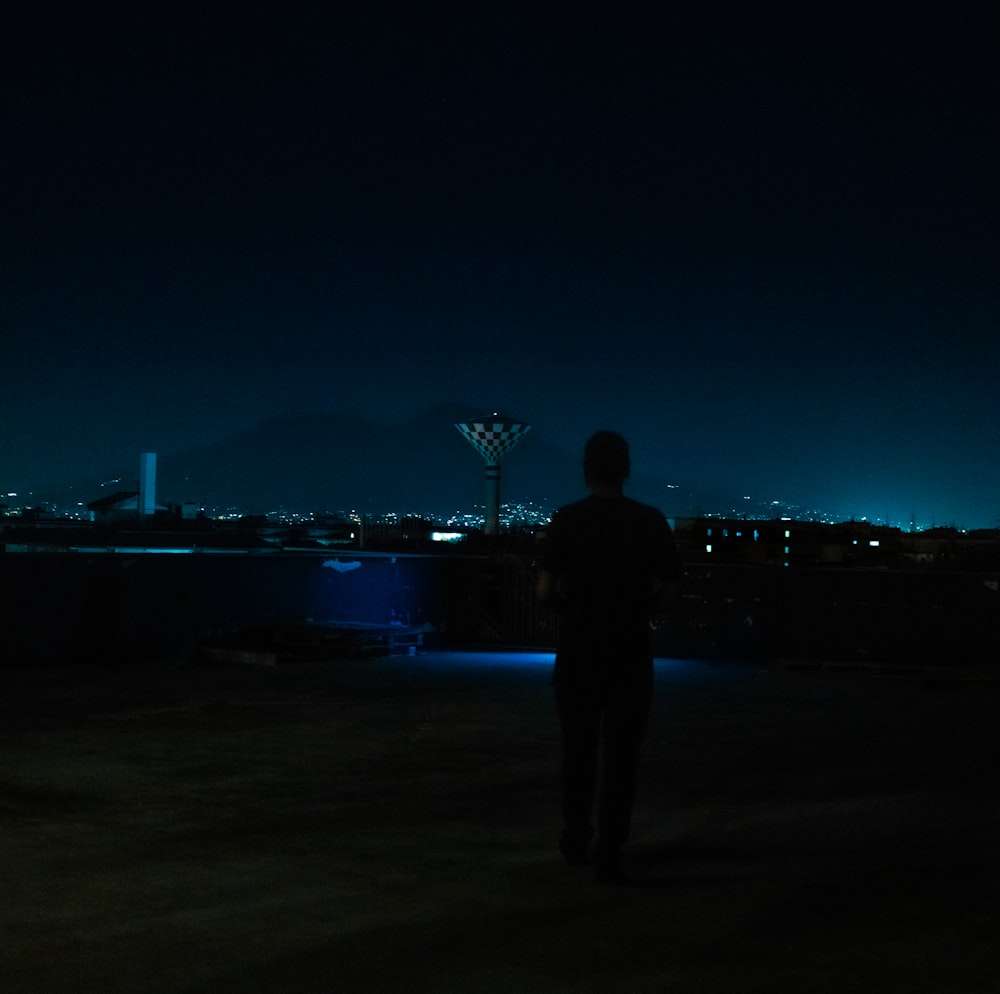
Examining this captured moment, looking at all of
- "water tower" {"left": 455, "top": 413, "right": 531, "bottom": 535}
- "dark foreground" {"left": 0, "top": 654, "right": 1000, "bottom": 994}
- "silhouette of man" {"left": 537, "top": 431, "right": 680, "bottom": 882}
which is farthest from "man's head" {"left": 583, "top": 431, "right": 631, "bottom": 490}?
"water tower" {"left": 455, "top": 413, "right": 531, "bottom": 535}

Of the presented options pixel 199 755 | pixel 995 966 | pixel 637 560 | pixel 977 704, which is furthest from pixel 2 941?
pixel 977 704

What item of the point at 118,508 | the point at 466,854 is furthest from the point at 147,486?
the point at 466,854

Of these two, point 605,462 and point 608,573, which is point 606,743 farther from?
point 605,462

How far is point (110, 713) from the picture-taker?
10328 millimetres

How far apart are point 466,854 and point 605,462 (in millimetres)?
1788

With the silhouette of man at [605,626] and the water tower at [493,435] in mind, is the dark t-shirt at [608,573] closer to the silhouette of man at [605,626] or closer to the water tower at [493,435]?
the silhouette of man at [605,626]

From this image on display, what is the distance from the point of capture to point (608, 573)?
17.5ft

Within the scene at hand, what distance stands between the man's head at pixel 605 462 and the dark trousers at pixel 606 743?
0.77 m

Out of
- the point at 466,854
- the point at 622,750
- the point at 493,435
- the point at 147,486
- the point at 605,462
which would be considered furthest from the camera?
the point at 147,486

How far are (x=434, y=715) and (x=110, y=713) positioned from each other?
251cm

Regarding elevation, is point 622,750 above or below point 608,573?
below

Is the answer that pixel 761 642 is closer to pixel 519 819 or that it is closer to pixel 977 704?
pixel 977 704

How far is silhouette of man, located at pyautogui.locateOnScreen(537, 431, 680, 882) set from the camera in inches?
209

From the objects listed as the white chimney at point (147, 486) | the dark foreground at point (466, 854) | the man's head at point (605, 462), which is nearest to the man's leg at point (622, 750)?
the dark foreground at point (466, 854)
